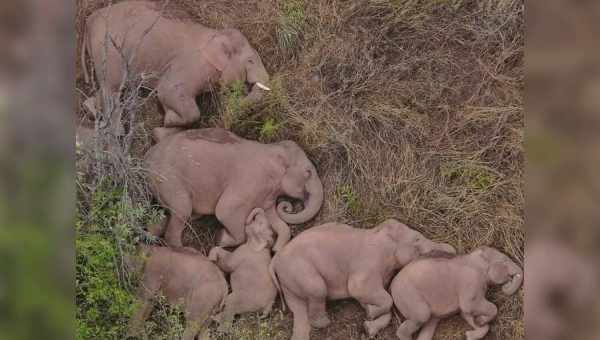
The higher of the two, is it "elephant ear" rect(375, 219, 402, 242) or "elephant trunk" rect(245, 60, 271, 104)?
"elephant trunk" rect(245, 60, 271, 104)

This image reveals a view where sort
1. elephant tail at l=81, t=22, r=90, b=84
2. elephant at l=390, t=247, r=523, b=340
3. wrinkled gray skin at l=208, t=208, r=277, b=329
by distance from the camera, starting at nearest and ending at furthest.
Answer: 1. elephant at l=390, t=247, r=523, b=340
2. wrinkled gray skin at l=208, t=208, r=277, b=329
3. elephant tail at l=81, t=22, r=90, b=84

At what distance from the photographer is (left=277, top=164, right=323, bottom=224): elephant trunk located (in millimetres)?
3533

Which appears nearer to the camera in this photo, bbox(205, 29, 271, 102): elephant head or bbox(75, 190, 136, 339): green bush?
bbox(75, 190, 136, 339): green bush

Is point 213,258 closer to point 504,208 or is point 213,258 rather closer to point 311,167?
point 311,167

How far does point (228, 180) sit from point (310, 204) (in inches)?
18.0

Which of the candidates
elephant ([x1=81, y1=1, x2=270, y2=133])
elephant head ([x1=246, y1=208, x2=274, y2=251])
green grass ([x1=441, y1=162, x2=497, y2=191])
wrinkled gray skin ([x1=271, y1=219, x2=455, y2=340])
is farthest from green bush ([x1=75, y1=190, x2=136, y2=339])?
green grass ([x1=441, y1=162, x2=497, y2=191])

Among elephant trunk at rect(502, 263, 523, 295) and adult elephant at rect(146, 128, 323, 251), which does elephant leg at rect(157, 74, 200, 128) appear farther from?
elephant trunk at rect(502, 263, 523, 295)

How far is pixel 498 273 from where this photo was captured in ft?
11.1

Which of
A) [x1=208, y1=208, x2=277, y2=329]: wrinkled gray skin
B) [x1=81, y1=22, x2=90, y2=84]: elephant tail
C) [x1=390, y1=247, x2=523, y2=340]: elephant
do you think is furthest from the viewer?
[x1=81, y1=22, x2=90, y2=84]: elephant tail

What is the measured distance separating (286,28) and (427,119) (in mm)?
923

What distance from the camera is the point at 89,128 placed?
3.51 m

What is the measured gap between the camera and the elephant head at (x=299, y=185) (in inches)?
138

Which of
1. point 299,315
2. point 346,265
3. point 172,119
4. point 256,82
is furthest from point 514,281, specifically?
point 172,119

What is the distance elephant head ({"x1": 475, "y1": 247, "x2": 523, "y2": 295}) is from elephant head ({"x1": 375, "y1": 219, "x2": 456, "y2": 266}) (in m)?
0.18
